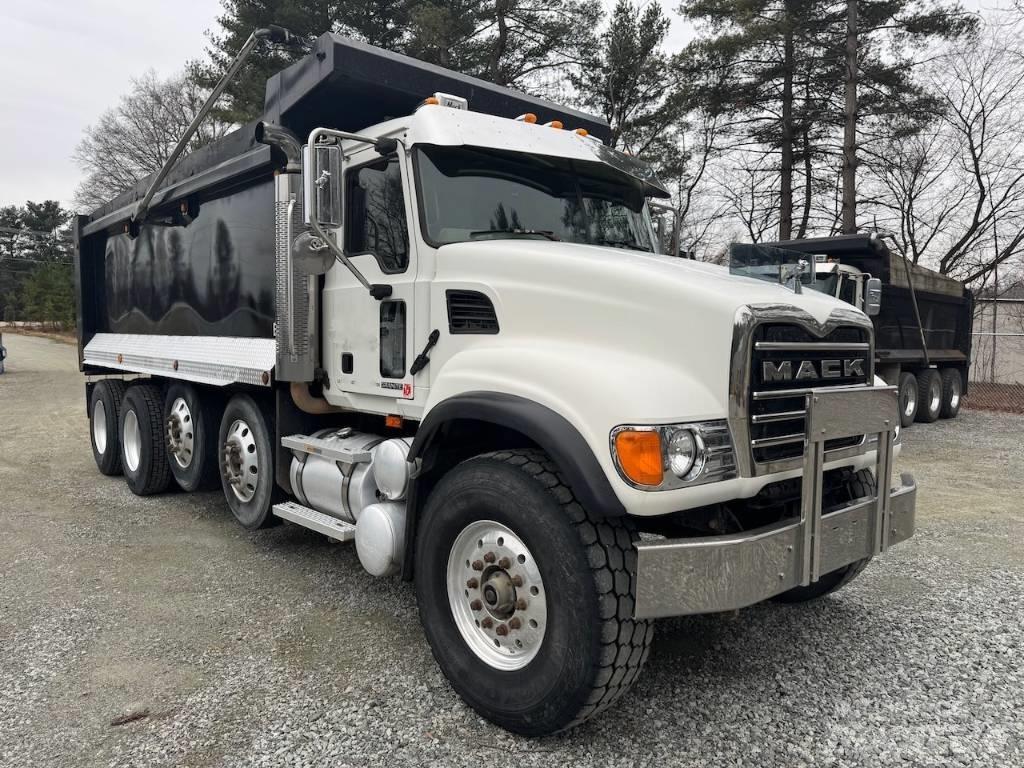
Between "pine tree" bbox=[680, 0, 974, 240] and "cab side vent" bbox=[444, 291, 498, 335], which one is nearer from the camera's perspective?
"cab side vent" bbox=[444, 291, 498, 335]

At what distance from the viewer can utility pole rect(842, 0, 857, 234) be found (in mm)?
16578

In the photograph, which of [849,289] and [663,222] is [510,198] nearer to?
[663,222]

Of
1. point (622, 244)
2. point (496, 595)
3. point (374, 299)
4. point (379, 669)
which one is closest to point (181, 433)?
point (374, 299)

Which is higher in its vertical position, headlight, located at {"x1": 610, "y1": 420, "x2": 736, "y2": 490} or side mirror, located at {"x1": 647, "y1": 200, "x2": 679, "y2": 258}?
side mirror, located at {"x1": 647, "y1": 200, "x2": 679, "y2": 258}

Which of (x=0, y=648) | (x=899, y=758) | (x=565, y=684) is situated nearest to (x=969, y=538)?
(x=899, y=758)

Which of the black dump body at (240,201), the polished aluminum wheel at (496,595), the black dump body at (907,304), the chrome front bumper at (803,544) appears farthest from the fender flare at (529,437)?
the black dump body at (907,304)

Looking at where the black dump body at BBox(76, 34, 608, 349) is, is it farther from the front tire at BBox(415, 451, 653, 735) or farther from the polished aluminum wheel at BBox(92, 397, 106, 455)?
the front tire at BBox(415, 451, 653, 735)

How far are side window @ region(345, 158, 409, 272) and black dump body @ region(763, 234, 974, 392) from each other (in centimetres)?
802

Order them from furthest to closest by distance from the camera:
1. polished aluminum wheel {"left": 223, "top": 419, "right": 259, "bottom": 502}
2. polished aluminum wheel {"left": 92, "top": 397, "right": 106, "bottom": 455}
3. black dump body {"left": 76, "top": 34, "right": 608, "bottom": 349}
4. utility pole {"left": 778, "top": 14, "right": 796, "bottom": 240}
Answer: utility pole {"left": 778, "top": 14, "right": 796, "bottom": 240} → polished aluminum wheel {"left": 92, "top": 397, "right": 106, "bottom": 455} → polished aluminum wheel {"left": 223, "top": 419, "right": 259, "bottom": 502} → black dump body {"left": 76, "top": 34, "right": 608, "bottom": 349}

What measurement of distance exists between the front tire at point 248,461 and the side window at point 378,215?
1.64m

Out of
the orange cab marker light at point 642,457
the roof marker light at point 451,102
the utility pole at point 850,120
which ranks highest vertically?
the utility pole at point 850,120

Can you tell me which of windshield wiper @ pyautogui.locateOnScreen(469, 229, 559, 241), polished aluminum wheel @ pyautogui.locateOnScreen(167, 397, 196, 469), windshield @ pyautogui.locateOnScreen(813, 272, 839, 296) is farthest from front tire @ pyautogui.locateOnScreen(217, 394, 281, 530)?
windshield @ pyautogui.locateOnScreen(813, 272, 839, 296)

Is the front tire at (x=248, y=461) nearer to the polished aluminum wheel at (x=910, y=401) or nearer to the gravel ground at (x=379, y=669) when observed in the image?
the gravel ground at (x=379, y=669)

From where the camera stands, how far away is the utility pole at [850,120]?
16.6 meters
